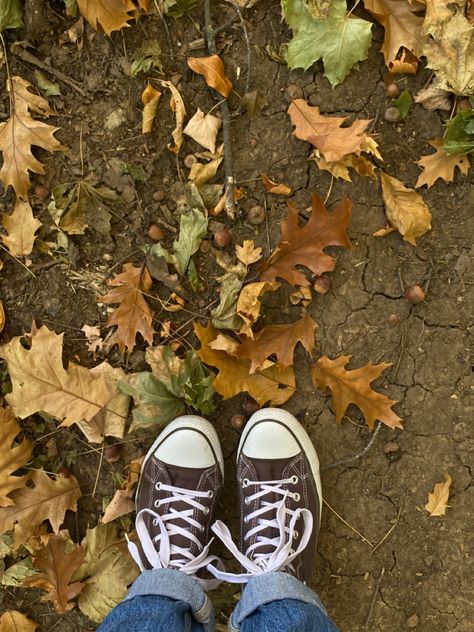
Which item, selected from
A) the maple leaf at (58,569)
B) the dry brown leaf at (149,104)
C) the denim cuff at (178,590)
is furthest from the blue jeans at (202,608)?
the dry brown leaf at (149,104)

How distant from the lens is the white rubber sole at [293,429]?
2.16 m

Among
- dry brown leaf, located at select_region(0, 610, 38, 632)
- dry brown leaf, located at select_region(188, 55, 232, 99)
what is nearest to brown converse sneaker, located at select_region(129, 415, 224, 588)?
dry brown leaf, located at select_region(0, 610, 38, 632)

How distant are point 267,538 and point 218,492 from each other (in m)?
0.25

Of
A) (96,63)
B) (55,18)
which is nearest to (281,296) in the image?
(96,63)

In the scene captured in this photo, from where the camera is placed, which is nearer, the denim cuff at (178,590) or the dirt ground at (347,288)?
the denim cuff at (178,590)

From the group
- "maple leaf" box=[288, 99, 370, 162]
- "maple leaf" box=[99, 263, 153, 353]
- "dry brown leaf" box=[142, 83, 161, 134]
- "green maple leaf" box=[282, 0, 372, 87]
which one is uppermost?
"green maple leaf" box=[282, 0, 372, 87]

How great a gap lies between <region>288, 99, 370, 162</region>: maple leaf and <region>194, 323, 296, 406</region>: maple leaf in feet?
2.53

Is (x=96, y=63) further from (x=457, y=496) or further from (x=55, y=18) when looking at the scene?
(x=457, y=496)

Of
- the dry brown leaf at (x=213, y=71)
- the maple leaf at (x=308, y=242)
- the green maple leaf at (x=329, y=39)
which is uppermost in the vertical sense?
the green maple leaf at (x=329, y=39)

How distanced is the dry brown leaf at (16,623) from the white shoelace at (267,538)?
0.83 metres

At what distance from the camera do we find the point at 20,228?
220 centimetres

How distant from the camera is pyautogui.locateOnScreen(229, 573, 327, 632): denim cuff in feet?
6.01

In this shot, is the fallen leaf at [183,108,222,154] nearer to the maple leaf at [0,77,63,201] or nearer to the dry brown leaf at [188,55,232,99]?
the dry brown leaf at [188,55,232,99]

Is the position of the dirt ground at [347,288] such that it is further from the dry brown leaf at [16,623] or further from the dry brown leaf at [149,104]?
the dry brown leaf at [16,623]
